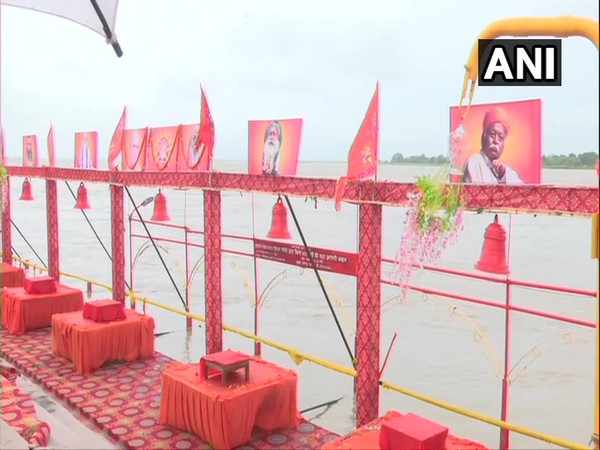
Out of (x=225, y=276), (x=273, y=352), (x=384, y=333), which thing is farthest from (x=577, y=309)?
(x=225, y=276)

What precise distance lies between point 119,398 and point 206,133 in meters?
3.41

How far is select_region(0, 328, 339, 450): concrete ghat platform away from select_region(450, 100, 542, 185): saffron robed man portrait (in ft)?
10.2

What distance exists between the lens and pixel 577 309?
585 inches

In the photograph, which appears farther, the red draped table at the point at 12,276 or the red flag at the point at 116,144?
the red draped table at the point at 12,276

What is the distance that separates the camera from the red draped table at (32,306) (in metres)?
9.36

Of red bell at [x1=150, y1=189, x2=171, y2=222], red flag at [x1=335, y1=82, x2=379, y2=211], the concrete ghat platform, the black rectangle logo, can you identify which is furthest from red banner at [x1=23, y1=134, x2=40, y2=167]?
the black rectangle logo

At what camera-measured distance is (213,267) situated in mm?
7586

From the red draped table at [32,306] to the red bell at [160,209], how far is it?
231 cm

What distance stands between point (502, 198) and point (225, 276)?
54.1 feet

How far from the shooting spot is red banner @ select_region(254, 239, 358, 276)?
5.92 meters

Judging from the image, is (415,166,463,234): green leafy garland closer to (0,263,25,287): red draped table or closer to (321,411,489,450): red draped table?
(321,411,489,450): red draped table

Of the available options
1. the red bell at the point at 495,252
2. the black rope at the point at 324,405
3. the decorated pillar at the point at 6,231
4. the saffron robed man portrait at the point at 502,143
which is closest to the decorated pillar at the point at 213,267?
the black rope at the point at 324,405

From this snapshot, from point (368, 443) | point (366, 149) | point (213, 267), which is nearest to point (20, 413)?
point (213, 267)

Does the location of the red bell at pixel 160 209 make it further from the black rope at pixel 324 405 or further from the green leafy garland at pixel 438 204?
the green leafy garland at pixel 438 204
